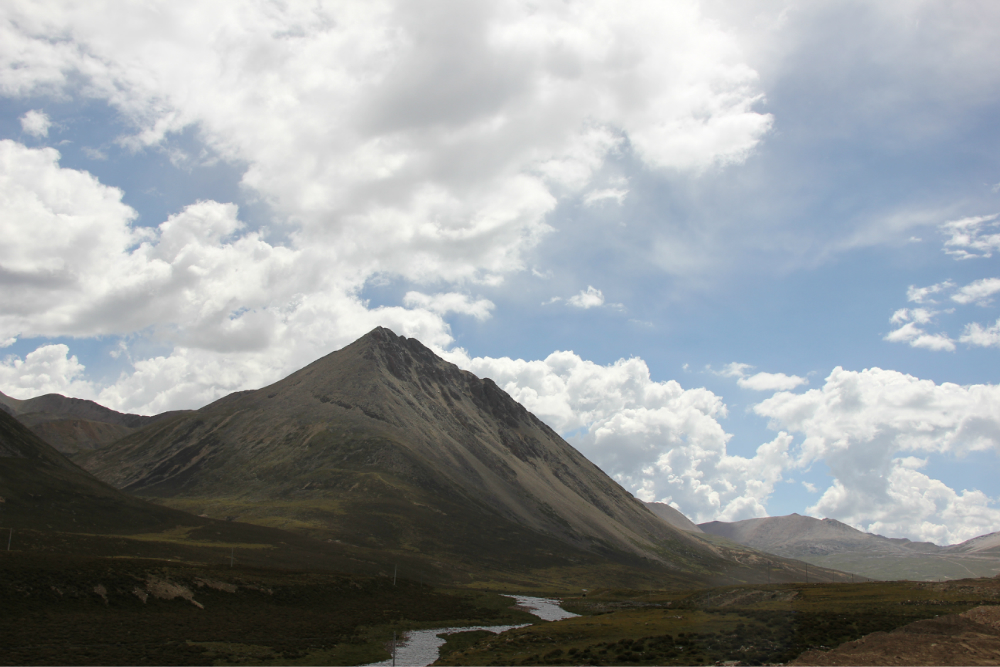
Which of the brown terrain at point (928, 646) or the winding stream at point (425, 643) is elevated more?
the brown terrain at point (928, 646)

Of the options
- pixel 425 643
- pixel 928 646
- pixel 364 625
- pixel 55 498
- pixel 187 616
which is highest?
pixel 55 498

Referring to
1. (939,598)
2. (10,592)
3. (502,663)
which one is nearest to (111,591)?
(10,592)

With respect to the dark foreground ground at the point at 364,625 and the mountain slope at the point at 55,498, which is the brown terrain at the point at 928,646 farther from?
the mountain slope at the point at 55,498

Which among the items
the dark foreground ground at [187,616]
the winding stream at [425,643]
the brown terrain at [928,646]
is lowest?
the winding stream at [425,643]

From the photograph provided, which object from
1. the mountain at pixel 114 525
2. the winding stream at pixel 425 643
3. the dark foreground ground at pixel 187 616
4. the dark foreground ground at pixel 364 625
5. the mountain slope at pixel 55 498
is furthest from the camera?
the mountain slope at pixel 55 498

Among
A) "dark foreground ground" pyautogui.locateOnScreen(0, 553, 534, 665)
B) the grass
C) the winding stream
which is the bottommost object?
the winding stream

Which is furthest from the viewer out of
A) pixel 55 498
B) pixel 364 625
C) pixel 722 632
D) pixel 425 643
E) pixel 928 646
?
pixel 55 498

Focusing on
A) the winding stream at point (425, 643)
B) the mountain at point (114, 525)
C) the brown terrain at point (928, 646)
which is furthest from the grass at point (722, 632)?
the mountain at point (114, 525)

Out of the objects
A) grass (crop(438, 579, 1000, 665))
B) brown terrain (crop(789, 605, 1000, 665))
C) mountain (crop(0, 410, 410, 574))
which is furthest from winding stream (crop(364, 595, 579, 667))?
mountain (crop(0, 410, 410, 574))

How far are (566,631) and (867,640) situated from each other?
30.0m

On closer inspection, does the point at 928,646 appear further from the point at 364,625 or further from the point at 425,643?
the point at 364,625

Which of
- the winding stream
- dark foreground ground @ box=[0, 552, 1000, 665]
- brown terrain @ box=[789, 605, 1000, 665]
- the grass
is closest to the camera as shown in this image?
brown terrain @ box=[789, 605, 1000, 665]

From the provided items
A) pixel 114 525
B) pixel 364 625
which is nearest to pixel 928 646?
pixel 364 625

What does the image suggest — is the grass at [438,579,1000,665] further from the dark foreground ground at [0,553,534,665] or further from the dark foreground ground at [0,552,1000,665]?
the dark foreground ground at [0,553,534,665]
